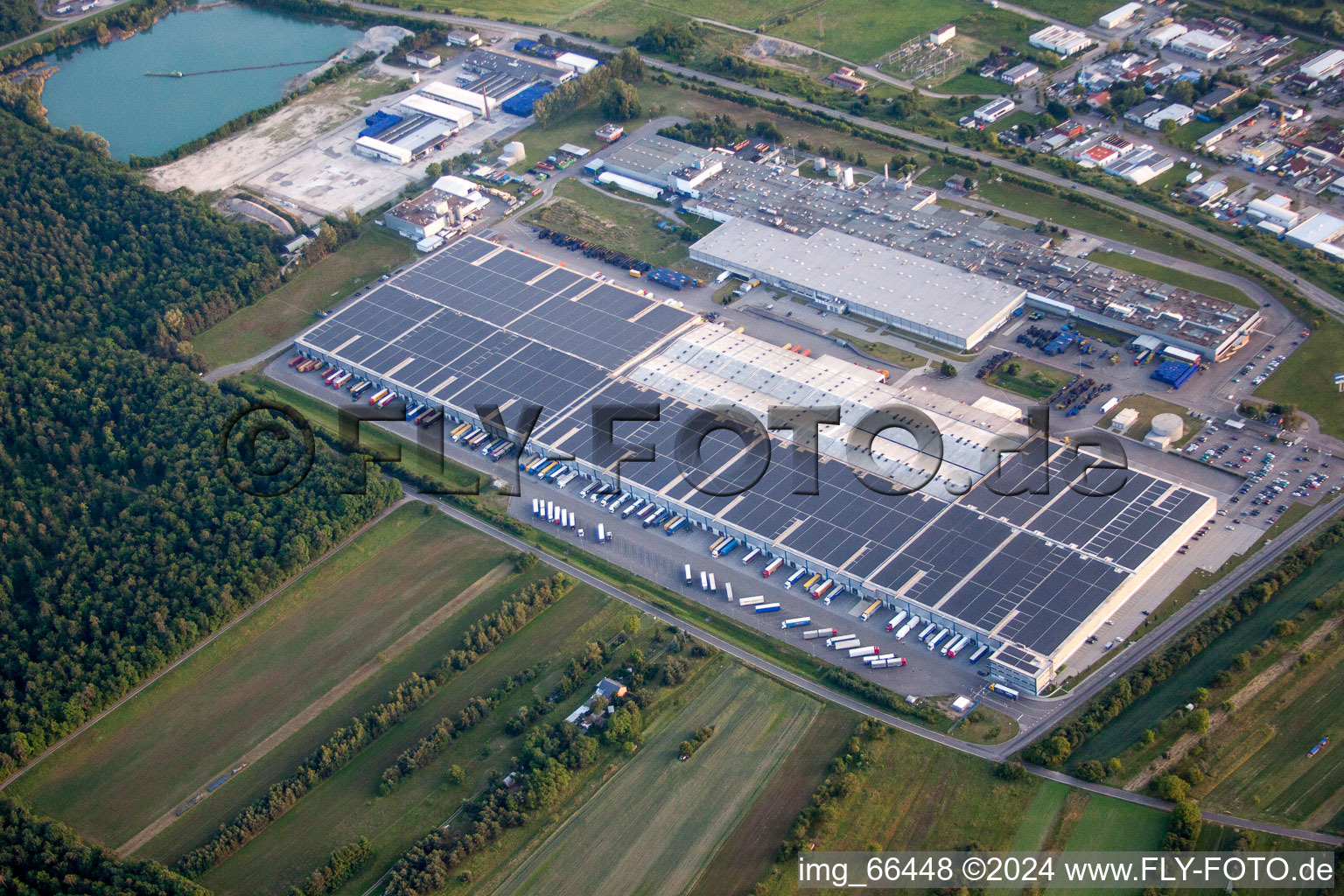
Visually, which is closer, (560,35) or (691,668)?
(691,668)

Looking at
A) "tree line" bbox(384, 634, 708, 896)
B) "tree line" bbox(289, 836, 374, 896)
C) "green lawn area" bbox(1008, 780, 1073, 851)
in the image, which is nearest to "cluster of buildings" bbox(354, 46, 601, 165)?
"tree line" bbox(384, 634, 708, 896)

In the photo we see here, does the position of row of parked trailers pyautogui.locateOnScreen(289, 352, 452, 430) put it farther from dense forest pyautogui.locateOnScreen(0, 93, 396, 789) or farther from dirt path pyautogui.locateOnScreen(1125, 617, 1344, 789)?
dirt path pyautogui.locateOnScreen(1125, 617, 1344, 789)

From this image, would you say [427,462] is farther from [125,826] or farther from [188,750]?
[125,826]

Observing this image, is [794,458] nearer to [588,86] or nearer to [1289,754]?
[1289,754]

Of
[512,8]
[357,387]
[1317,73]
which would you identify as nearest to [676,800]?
[357,387]

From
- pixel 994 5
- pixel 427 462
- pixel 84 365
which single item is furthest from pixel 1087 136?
pixel 84 365

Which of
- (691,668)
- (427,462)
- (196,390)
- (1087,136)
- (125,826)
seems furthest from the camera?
(1087,136)
